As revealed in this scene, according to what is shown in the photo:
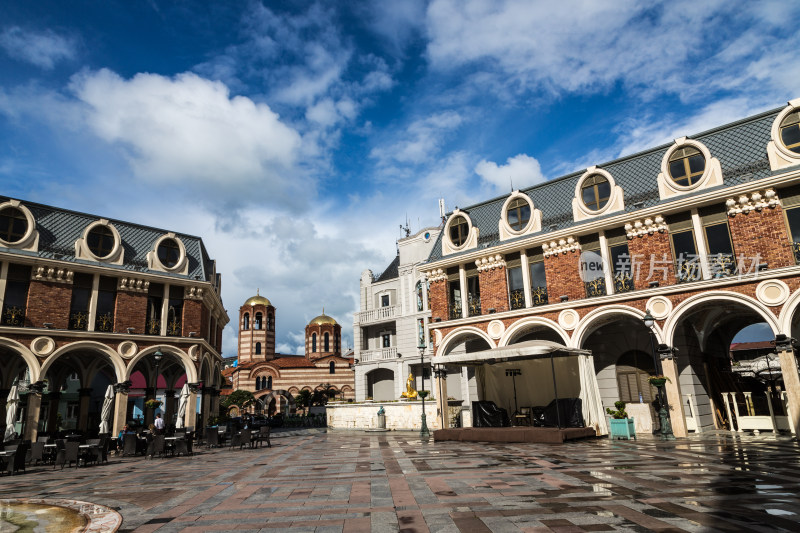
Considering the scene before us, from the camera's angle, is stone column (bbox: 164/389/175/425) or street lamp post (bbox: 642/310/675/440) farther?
stone column (bbox: 164/389/175/425)

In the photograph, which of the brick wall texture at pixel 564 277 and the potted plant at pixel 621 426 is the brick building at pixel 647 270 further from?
the potted plant at pixel 621 426

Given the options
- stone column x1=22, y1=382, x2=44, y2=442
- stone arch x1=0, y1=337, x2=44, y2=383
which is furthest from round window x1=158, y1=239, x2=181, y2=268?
stone column x1=22, y1=382, x2=44, y2=442

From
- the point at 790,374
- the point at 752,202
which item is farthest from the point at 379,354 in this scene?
the point at 752,202

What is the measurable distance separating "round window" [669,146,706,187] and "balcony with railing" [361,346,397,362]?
923 inches

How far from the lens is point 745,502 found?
24.4 ft

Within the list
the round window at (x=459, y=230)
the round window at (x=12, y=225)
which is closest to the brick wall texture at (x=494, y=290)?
the round window at (x=459, y=230)

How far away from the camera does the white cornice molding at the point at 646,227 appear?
19.2 meters

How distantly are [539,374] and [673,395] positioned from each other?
5.95 m

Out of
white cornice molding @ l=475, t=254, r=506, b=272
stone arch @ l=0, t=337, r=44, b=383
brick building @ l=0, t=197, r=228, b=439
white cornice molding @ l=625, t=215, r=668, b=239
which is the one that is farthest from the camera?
white cornice molding @ l=475, t=254, r=506, b=272

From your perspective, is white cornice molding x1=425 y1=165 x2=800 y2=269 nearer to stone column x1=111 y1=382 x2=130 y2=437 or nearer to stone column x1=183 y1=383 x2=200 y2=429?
stone column x1=183 y1=383 x2=200 y2=429

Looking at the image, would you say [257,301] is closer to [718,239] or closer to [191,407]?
[191,407]

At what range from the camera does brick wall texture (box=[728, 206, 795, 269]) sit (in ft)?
54.4

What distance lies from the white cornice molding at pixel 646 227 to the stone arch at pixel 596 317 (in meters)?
2.97

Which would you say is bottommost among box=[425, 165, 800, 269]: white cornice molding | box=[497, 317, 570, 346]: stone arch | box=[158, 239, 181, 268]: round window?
box=[497, 317, 570, 346]: stone arch
